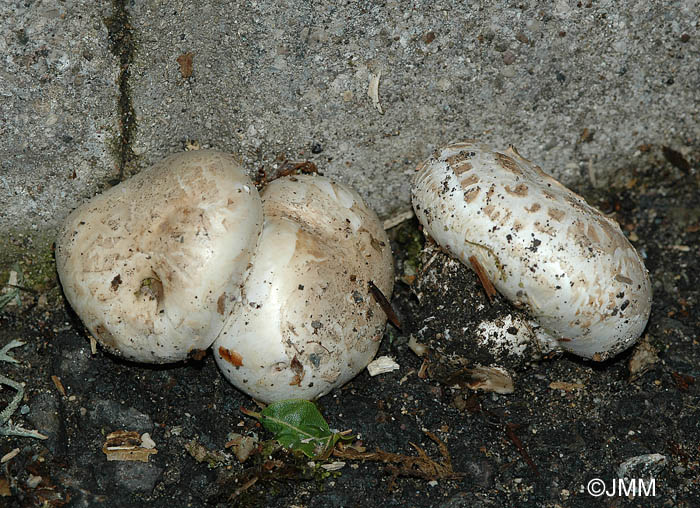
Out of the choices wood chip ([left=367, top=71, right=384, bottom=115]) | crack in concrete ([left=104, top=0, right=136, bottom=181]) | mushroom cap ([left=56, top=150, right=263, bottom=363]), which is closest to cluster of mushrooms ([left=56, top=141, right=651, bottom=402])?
mushroom cap ([left=56, top=150, right=263, bottom=363])

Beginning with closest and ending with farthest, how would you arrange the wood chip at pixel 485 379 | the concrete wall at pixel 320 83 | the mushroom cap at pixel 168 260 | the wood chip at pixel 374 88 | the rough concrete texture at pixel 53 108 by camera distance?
the mushroom cap at pixel 168 260, the rough concrete texture at pixel 53 108, the concrete wall at pixel 320 83, the wood chip at pixel 485 379, the wood chip at pixel 374 88

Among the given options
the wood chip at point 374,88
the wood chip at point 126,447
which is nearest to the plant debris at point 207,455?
the wood chip at point 126,447

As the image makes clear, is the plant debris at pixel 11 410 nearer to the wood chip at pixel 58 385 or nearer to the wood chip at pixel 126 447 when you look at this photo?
the wood chip at pixel 58 385

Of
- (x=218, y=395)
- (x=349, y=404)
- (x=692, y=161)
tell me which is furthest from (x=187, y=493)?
(x=692, y=161)

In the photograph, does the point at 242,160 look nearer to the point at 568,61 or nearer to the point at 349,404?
the point at 349,404

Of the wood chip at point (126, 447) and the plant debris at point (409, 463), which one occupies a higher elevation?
the wood chip at point (126, 447)

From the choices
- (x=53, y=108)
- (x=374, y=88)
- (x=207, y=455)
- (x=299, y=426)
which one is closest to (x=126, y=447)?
(x=207, y=455)
